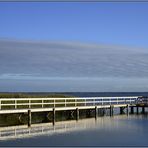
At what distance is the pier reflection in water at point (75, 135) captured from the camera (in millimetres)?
24047

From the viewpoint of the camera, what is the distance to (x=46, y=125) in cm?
3247

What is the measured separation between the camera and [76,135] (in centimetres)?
2739

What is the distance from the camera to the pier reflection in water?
78.9ft

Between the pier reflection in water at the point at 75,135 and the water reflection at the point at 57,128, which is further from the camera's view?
the water reflection at the point at 57,128

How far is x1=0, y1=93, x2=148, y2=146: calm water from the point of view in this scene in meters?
24.0

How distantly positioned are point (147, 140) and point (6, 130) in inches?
365

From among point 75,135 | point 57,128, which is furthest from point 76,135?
point 57,128

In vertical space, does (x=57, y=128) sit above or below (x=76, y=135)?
above

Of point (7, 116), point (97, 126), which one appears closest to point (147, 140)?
point (97, 126)

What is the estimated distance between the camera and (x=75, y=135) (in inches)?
1078

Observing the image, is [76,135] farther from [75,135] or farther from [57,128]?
[57,128]

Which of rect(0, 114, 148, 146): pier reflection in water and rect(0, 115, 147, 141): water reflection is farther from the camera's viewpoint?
rect(0, 115, 147, 141): water reflection

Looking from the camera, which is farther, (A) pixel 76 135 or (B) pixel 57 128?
(B) pixel 57 128

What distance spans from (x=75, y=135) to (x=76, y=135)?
64 mm
